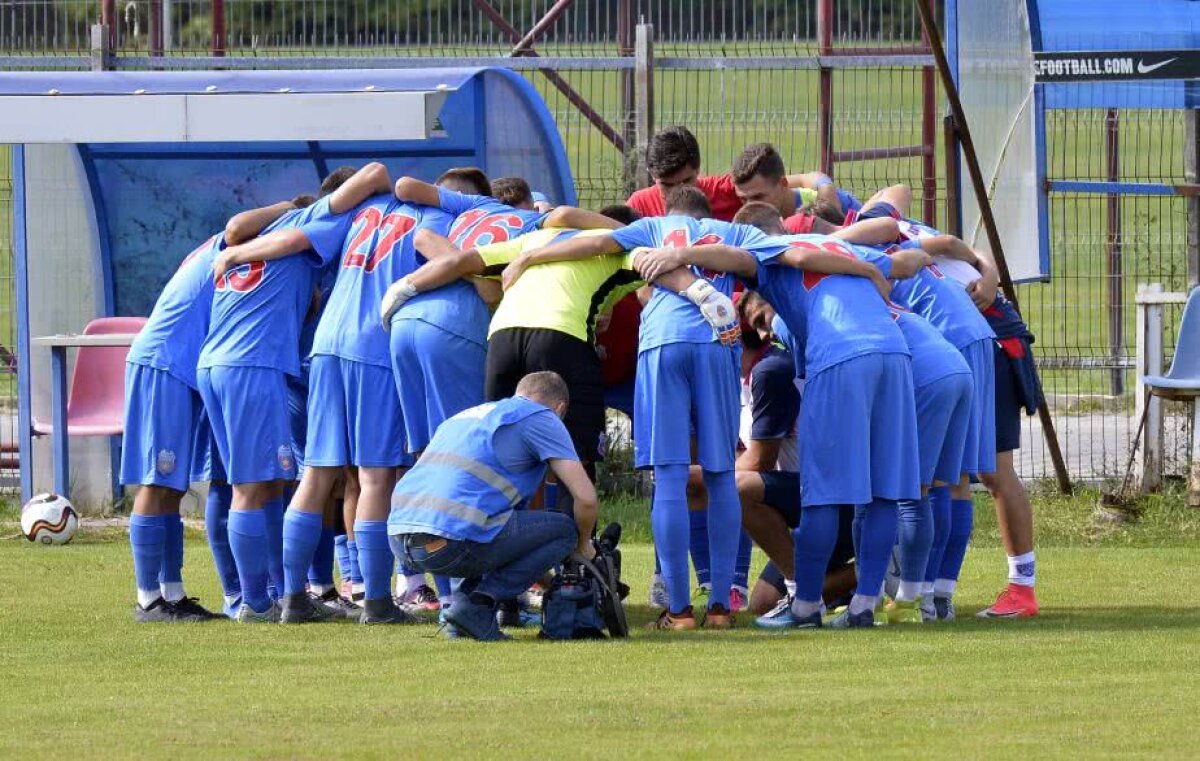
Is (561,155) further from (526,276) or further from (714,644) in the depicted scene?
(714,644)

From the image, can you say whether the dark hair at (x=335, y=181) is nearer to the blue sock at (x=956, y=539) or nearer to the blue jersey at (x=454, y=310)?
the blue jersey at (x=454, y=310)

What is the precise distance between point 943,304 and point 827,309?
86cm

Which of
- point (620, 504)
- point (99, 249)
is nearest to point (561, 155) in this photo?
point (620, 504)

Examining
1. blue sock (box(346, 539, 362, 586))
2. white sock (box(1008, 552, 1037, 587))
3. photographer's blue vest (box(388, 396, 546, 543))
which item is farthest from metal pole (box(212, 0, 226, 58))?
white sock (box(1008, 552, 1037, 587))

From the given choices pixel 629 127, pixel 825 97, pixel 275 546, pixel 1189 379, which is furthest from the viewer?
pixel 825 97

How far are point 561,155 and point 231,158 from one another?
2247 mm

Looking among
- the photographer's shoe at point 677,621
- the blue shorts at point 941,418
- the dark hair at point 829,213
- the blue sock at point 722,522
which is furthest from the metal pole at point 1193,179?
the photographer's shoe at point 677,621

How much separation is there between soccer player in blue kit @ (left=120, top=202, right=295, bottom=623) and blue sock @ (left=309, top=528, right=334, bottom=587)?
634mm

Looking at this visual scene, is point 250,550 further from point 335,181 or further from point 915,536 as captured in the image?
point 915,536

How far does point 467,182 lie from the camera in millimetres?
9117

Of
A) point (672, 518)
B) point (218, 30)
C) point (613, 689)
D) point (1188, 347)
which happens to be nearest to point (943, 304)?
point (672, 518)

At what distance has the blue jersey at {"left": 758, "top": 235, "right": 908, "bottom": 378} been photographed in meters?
7.92

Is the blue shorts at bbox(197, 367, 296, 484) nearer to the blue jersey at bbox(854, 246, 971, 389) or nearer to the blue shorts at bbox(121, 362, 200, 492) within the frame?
the blue shorts at bbox(121, 362, 200, 492)

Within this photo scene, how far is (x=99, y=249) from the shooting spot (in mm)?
13211
